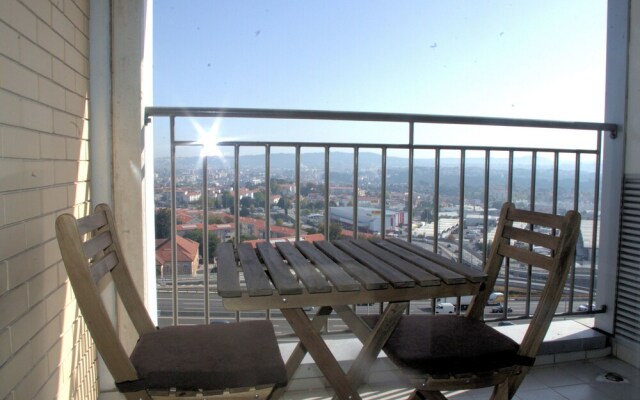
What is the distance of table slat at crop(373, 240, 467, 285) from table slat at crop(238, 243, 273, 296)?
23.6 inches

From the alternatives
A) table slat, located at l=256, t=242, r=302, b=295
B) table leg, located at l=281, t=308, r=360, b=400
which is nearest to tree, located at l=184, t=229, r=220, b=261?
table slat, located at l=256, t=242, r=302, b=295

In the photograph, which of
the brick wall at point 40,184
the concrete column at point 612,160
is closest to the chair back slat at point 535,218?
the concrete column at point 612,160

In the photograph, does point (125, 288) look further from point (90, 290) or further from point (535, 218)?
point (535, 218)

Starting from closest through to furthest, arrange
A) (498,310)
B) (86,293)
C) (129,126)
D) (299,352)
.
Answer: (86,293) < (299,352) < (129,126) < (498,310)

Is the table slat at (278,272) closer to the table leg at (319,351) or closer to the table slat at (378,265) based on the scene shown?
the table leg at (319,351)

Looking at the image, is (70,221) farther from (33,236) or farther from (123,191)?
(123,191)

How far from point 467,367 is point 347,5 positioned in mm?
3417

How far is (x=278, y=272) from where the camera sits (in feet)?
5.36

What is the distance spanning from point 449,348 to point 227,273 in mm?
891

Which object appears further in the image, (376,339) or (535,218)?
(535,218)

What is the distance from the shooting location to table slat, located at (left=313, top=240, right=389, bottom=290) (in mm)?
1482

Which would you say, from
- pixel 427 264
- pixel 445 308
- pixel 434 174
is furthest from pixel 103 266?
pixel 445 308

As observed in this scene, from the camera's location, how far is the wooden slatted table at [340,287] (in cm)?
144

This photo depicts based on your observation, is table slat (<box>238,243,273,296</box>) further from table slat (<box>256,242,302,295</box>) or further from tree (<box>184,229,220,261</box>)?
tree (<box>184,229,220,261</box>)
